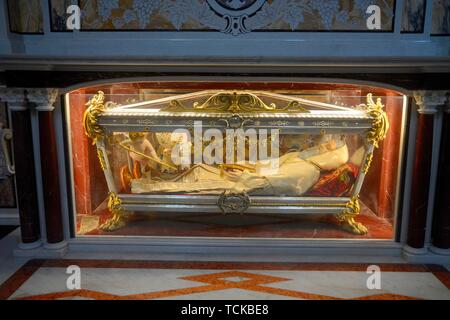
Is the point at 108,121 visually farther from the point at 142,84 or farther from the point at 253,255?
the point at 253,255

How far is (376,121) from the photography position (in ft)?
12.8

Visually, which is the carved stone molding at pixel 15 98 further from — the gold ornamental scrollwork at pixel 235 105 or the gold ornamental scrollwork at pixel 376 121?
the gold ornamental scrollwork at pixel 376 121

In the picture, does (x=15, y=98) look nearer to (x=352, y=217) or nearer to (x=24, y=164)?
(x=24, y=164)

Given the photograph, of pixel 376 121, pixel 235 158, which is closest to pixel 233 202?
pixel 235 158

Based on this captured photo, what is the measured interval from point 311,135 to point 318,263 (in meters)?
1.09

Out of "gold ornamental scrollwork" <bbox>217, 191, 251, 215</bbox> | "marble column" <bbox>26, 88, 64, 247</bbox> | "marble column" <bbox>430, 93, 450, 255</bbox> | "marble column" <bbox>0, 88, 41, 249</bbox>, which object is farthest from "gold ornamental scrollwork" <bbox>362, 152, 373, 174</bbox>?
"marble column" <bbox>0, 88, 41, 249</bbox>

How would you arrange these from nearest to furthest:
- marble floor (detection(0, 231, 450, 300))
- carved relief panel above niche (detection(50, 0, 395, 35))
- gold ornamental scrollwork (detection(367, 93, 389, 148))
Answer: marble floor (detection(0, 231, 450, 300)) < carved relief panel above niche (detection(50, 0, 395, 35)) < gold ornamental scrollwork (detection(367, 93, 389, 148))

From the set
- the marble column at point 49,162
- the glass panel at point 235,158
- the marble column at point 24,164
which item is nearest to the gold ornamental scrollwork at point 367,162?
the glass panel at point 235,158

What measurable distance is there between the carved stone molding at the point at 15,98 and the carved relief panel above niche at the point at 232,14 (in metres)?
0.64

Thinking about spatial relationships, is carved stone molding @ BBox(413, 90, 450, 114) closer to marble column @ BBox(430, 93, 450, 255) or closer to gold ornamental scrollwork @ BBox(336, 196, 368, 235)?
marble column @ BBox(430, 93, 450, 255)

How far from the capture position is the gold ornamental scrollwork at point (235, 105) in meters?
3.93

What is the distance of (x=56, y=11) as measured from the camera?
3.60 m

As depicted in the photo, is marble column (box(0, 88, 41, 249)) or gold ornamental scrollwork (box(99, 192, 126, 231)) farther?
gold ornamental scrollwork (box(99, 192, 126, 231))

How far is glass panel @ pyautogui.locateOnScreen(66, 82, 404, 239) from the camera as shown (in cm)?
394
